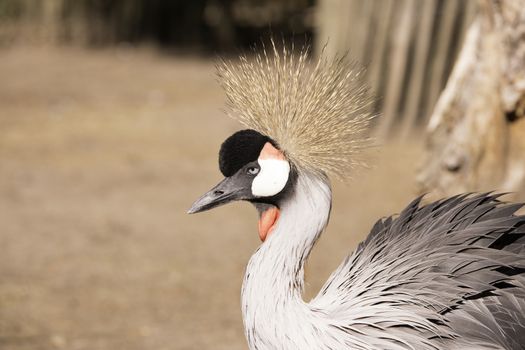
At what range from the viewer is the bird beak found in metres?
2.25

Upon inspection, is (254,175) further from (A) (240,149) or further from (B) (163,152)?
(B) (163,152)

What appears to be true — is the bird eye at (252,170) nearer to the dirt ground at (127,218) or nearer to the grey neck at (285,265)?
the grey neck at (285,265)

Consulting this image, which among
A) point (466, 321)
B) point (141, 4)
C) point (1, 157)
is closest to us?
point (466, 321)

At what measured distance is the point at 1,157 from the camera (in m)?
5.68

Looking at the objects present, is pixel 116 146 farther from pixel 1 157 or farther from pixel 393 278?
pixel 393 278

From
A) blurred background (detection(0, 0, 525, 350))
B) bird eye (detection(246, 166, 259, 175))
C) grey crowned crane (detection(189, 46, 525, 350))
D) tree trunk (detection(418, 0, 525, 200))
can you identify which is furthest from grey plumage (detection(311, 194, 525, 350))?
tree trunk (detection(418, 0, 525, 200))

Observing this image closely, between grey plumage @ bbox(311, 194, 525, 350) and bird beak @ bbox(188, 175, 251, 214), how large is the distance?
33cm

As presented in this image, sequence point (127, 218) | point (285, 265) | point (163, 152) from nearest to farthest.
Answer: point (285, 265), point (127, 218), point (163, 152)

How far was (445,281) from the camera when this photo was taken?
2.23 metres

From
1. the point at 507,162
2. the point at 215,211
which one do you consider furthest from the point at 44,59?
the point at 507,162

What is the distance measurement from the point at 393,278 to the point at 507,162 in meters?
0.99

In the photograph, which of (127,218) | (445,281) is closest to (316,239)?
(445,281)

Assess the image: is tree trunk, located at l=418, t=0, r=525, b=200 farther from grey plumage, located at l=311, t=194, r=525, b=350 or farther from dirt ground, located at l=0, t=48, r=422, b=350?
grey plumage, located at l=311, t=194, r=525, b=350

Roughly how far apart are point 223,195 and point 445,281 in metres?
0.57
